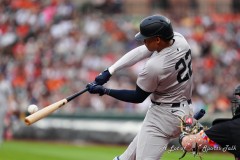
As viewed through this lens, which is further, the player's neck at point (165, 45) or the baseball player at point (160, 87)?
the player's neck at point (165, 45)

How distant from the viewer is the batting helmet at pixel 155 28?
7730 millimetres

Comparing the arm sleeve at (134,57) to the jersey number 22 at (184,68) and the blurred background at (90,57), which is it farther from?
the blurred background at (90,57)

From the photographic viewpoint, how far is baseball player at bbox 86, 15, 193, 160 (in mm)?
7766

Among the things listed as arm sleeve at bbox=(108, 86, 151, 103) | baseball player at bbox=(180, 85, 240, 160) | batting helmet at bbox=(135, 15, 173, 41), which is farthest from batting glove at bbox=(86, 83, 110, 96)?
baseball player at bbox=(180, 85, 240, 160)

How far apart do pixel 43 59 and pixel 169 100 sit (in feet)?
46.2

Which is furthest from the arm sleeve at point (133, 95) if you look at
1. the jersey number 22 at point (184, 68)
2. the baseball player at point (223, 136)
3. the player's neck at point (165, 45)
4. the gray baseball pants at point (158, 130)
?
the baseball player at point (223, 136)

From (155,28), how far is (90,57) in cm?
1359

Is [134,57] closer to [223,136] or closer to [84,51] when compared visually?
[223,136]

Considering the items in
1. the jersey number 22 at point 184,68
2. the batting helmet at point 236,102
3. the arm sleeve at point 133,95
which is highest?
the jersey number 22 at point 184,68

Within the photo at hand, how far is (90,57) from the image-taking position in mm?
21250

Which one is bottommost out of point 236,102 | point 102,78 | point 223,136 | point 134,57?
point 223,136

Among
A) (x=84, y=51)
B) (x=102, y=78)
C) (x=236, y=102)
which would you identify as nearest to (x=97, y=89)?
(x=102, y=78)

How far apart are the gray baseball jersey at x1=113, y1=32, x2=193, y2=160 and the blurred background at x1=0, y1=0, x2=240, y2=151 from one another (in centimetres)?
934

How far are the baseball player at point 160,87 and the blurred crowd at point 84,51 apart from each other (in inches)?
398
